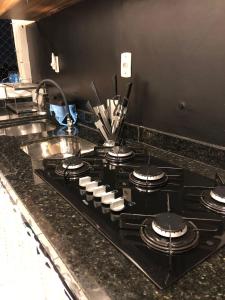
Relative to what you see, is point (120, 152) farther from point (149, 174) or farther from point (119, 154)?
point (149, 174)

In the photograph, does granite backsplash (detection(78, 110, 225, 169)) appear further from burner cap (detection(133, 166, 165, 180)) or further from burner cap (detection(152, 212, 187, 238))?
burner cap (detection(152, 212, 187, 238))

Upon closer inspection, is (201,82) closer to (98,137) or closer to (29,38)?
(98,137)

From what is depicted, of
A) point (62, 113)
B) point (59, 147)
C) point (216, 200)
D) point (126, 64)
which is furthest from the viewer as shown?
point (62, 113)

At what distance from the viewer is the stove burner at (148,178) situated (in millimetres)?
751

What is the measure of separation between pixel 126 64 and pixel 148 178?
64 cm

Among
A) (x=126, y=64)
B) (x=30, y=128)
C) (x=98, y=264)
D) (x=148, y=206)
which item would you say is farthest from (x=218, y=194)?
(x=30, y=128)

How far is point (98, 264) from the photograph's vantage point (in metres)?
0.47

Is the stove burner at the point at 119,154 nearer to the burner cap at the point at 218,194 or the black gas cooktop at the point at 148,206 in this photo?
the black gas cooktop at the point at 148,206

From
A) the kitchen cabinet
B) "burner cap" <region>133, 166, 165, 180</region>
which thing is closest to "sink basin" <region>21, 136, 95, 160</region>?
"burner cap" <region>133, 166, 165, 180</region>

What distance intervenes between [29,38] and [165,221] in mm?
2109

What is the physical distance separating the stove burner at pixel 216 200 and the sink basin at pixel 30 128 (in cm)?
121

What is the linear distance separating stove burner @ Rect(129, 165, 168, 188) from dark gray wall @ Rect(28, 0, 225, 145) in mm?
279

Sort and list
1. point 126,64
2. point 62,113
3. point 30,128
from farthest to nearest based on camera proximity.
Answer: point 30,128 < point 62,113 < point 126,64

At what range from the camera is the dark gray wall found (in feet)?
2.84
